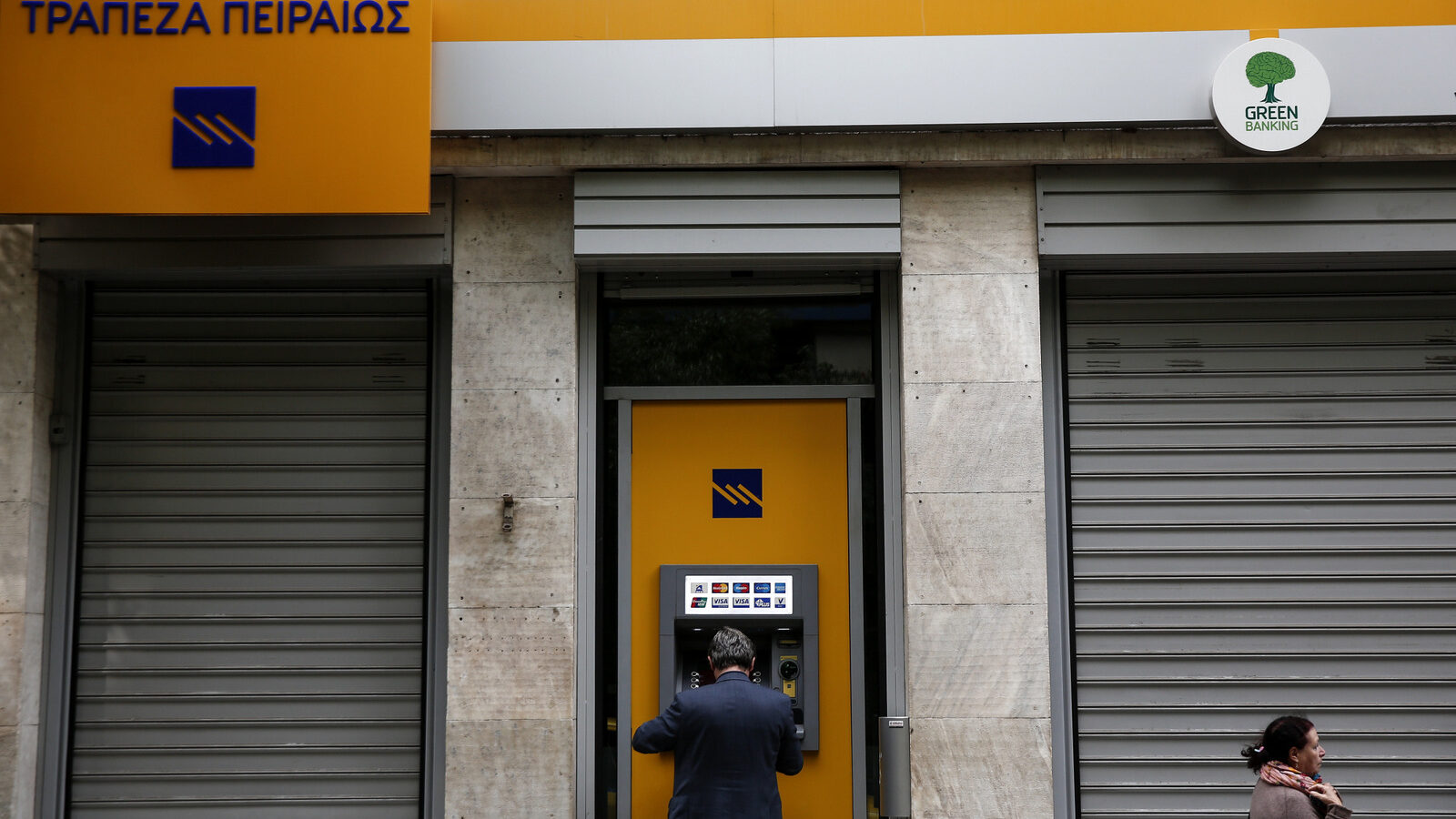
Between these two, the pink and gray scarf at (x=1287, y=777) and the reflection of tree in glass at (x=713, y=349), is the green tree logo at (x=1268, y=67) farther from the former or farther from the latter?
the pink and gray scarf at (x=1287, y=777)

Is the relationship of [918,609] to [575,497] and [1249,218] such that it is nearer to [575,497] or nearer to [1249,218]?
[575,497]

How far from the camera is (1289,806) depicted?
4.34m

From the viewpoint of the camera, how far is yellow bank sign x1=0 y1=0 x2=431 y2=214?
A: 18.8 ft

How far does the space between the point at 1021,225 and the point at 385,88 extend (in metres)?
2.95

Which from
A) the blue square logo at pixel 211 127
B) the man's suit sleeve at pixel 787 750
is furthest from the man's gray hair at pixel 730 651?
the blue square logo at pixel 211 127

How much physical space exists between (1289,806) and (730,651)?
6.91 ft

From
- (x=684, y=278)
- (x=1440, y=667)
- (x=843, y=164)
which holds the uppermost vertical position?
(x=843, y=164)

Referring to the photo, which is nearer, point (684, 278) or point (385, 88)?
point (385, 88)

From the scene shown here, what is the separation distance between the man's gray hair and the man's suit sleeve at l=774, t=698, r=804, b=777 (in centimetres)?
24

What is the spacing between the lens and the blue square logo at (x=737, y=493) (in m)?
6.23

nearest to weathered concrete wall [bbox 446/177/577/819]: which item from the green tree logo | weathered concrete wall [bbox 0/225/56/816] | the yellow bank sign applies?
the yellow bank sign

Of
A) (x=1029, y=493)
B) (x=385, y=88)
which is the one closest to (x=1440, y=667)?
(x=1029, y=493)

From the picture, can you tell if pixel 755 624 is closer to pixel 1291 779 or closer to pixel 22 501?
→ pixel 1291 779

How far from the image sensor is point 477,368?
609cm
